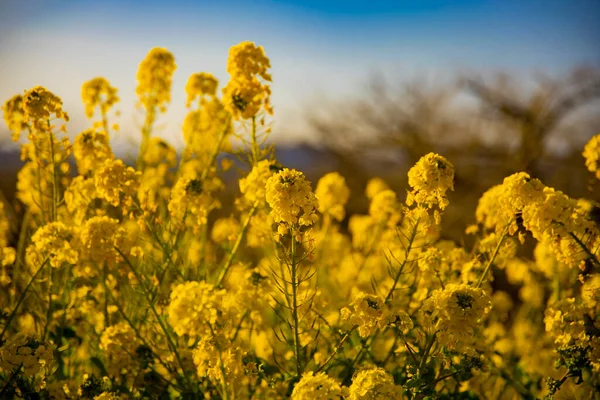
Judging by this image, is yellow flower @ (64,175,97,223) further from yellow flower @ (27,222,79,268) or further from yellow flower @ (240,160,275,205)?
yellow flower @ (240,160,275,205)

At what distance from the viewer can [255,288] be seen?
10.5 feet

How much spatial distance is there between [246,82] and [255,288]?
129 centimetres

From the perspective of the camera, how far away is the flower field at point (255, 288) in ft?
7.66

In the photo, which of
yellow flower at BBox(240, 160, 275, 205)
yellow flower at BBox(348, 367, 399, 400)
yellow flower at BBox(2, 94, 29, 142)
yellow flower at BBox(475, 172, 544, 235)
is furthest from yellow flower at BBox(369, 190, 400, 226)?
yellow flower at BBox(2, 94, 29, 142)

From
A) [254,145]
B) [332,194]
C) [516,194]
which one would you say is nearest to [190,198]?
[254,145]

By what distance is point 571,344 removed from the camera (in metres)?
2.63

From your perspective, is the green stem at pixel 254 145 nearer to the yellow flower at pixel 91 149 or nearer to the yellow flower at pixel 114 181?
the yellow flower at pixel 114 181

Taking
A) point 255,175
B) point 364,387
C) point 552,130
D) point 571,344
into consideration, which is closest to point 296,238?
point 364,387

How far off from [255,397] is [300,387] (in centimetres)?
109

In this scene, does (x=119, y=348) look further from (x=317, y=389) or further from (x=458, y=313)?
(x=458, y=313)

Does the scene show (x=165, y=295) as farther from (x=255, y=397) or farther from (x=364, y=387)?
(x=364, y=387)

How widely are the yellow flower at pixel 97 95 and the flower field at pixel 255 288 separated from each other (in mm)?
12

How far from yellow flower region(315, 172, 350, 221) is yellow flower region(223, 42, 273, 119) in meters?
1.13

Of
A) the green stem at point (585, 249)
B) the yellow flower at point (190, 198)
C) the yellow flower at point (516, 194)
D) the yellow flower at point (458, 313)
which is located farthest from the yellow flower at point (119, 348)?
the green stem at point (585, 249)
